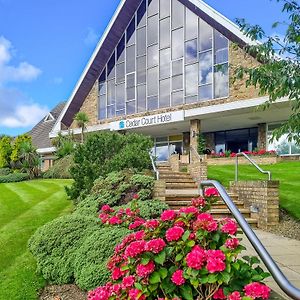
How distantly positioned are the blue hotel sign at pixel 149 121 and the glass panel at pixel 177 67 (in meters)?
2.63

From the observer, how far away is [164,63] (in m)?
24.1

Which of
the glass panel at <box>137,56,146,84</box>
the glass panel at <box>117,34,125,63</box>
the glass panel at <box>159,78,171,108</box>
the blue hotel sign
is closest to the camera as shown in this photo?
the blue hotel sign

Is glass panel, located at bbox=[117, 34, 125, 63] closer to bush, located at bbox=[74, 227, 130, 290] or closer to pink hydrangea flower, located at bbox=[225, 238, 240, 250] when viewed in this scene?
bush, located at bbox=[74, 227, 130, 290]

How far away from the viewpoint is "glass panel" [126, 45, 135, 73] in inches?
1030

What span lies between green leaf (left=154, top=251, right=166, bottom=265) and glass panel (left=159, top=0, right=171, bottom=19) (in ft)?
77.1

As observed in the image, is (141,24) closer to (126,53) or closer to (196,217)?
(126,53)

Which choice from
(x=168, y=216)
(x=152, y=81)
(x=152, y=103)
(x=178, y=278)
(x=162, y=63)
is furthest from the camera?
(x=152, y=81)

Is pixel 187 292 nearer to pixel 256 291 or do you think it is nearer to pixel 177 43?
pixel 256 291

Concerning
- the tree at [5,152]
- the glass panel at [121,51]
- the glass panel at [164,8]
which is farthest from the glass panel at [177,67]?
the tree at [5,152]

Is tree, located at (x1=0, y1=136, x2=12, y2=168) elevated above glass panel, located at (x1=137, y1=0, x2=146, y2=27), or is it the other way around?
glass panel, located at (x1=137, y1=0, x2=146, y2=27)

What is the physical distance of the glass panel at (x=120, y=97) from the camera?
2664 centimetres

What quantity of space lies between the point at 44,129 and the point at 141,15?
16.2 meters

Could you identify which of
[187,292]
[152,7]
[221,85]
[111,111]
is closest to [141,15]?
[152,7]

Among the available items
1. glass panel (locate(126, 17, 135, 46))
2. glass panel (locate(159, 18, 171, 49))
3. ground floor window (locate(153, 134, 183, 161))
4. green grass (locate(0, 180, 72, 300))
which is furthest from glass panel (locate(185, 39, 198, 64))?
green grass (locate(0, 180, 72, 300))
